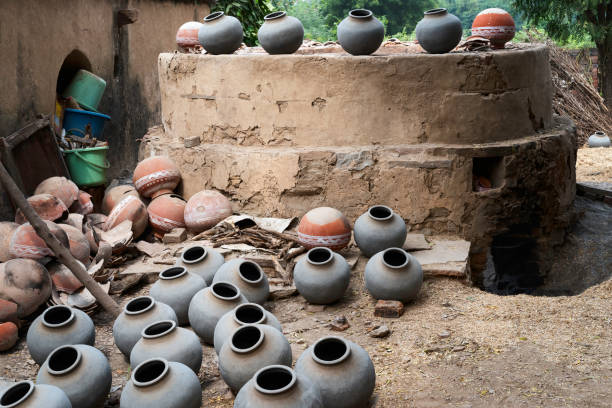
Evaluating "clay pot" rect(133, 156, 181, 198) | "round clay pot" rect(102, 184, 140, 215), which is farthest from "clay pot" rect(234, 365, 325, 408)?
"round clay pot" rect(102, 184, 140, 215)

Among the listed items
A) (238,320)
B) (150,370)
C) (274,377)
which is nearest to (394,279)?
(238,320)

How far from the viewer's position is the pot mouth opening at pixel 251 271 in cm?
433

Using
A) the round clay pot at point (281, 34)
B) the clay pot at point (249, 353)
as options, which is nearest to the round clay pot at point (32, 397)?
the clay pot at point (249, 353)

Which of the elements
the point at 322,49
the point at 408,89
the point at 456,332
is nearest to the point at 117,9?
the point at 322,49

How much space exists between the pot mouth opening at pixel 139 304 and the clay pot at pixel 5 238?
50.8 inches

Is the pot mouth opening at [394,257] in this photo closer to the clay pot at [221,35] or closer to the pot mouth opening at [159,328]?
the pot mouth opening at [159,328]

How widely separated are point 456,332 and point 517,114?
2.50 metres

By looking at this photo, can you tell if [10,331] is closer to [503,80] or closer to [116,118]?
[503,80]

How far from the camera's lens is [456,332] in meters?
3.89

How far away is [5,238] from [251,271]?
6.03 feet

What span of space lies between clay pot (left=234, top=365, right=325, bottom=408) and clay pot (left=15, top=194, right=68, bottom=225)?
283cm

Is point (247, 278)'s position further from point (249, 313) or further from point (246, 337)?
point (246, 337)

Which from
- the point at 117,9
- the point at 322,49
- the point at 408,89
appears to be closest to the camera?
the point at 408,89

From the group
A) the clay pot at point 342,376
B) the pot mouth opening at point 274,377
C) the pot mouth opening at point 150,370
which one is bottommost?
the pot mouth opening at point 150,370
